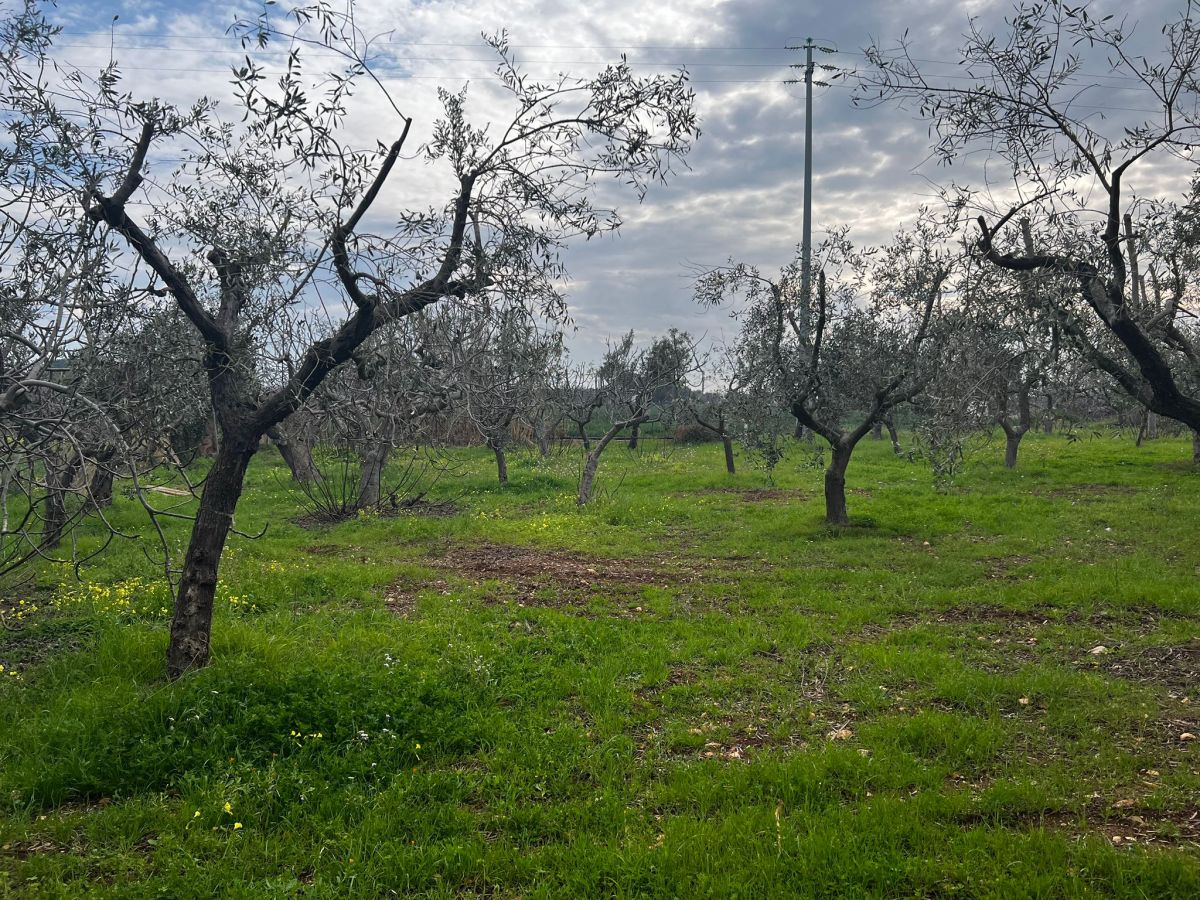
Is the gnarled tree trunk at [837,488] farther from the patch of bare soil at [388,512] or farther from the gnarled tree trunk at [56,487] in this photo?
the gnarled tree trunk at [56,487]

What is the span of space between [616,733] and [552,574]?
20.6 feet

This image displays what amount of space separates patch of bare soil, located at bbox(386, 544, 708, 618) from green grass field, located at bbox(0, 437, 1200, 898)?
0.43ft

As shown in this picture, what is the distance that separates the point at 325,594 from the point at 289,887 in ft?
22.3

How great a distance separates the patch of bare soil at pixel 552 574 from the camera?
36.3ft

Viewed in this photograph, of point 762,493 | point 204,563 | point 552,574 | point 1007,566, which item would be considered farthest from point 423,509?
point 1007,566

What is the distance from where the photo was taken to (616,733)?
652 cm

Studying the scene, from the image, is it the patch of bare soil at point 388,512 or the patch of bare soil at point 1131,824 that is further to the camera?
the patch of bare soil at point 388,512

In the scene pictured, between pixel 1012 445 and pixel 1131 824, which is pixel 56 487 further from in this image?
pixel 1012 445

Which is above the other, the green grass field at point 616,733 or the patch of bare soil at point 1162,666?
the patch of bare soil at point 1162,666

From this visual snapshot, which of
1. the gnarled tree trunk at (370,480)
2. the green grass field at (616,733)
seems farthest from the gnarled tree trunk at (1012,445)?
the gnarled tree trunk at (370,480)

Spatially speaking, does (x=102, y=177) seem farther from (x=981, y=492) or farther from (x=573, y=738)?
(x=981, y=492)

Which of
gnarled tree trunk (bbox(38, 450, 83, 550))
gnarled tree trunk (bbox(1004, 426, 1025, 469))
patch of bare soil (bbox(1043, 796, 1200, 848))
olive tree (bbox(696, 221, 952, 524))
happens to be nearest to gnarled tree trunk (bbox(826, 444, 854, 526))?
olive tree (bbox(696, 221, 952, 524))

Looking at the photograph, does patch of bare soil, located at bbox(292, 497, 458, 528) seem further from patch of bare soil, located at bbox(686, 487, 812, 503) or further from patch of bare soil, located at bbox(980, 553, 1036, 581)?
patch of bare soil, located at bbox(980, 553, 1036, 581)

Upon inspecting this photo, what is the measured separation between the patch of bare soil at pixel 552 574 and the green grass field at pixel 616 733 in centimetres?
13
